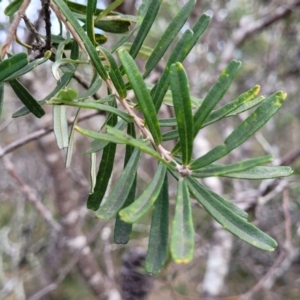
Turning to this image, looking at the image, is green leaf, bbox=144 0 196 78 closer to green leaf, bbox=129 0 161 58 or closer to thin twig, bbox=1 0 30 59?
green leaf, bbox=129 0 161 58

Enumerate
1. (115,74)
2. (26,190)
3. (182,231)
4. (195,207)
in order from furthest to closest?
(195,207) < (26,190) < (115,74) < (182,231)

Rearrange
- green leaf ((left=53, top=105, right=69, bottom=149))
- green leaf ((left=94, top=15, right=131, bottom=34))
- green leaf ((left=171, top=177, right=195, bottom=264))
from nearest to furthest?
green leaf ((left=171, top=177, right=195, bottom=264)) → green leaf ((left=53, top=105, right=69, bottom=149)) → green leaf ((left=94, top=15, right=131, bottom=34))

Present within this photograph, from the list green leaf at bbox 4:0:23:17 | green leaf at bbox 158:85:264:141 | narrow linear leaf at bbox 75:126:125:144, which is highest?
green leaf at bbox 4:0:23:17

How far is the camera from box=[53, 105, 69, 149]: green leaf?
0.30 meters

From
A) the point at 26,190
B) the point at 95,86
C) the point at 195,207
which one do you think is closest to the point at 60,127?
the point at 95,86

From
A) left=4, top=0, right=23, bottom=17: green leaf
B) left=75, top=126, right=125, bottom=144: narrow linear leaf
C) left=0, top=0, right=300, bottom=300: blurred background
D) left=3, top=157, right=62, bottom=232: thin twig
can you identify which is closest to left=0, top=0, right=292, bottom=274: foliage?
left=75, top=126, right=125, bottom=144: narrow linear leaf

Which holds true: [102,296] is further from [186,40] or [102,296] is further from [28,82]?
[186,40]

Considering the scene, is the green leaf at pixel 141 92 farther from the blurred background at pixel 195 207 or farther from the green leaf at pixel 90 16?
the blurred background at pixel 195 207

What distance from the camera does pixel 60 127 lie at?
0.31 metres

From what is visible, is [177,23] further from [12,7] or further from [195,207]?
[195,207]

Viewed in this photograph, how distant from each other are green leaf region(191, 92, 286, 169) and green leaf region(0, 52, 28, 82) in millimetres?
163

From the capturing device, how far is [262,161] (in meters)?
0.21

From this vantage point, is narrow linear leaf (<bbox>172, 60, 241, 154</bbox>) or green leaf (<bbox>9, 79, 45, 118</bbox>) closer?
narrow linear leaf (<bbox>172, 60, 241, 154</bbox>)

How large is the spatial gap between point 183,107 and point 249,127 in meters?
0.05
